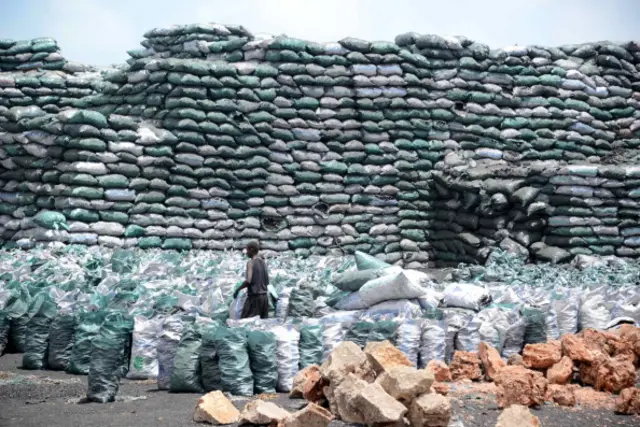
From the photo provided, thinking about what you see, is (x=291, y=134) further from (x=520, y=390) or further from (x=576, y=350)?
(x=520, y=390)

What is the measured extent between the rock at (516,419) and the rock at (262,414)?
103 centimetres

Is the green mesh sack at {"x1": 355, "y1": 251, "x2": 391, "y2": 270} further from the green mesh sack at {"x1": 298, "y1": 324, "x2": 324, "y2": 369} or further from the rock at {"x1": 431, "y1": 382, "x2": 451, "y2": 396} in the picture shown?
the rock at {"x1": 431, "y1": 382, "x2": 451, "y2": 396}

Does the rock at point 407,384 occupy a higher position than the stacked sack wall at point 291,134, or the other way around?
the stacked sack wall at point 291,134

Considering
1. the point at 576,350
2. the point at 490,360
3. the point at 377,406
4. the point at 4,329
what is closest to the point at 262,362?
the point at 377,406

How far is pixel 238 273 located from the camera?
792 cm

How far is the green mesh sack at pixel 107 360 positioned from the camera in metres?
4.61

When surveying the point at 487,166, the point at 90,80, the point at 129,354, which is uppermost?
the point at 90,80

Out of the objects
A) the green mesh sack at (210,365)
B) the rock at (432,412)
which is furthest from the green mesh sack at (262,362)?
the rock at (432,412)

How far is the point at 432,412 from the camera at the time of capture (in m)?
3.77

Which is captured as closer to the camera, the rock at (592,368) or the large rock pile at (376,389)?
the large rock pile at (376,389)

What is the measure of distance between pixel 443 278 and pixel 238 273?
8.98ft

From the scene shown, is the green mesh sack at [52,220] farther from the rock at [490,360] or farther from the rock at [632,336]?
the rock at [632,336]

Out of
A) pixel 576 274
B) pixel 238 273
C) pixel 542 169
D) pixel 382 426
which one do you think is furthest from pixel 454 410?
pixel 542 169

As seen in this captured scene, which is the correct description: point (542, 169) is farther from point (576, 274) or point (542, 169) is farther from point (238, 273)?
point (238, 273)
